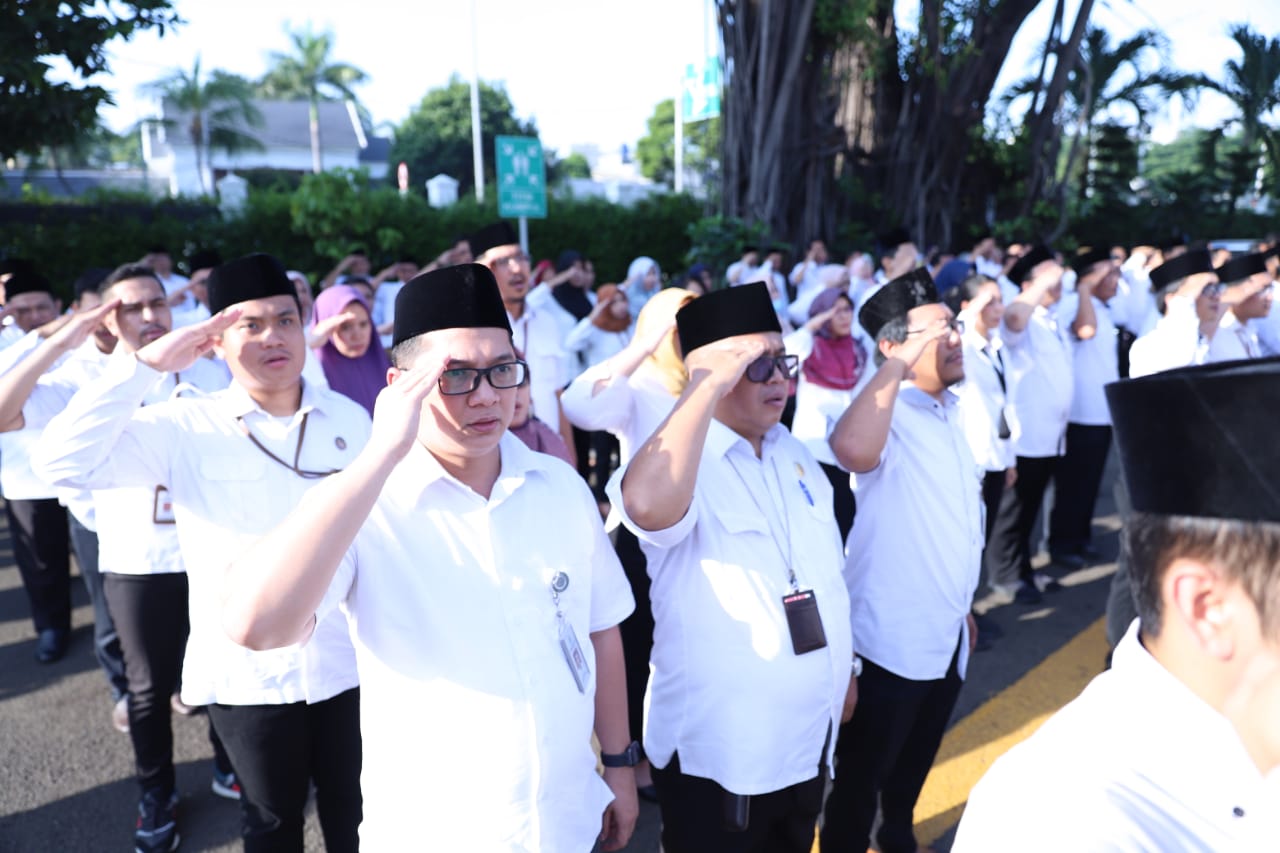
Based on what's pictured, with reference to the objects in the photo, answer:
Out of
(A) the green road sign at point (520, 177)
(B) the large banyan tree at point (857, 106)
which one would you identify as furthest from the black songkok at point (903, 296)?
(B) the large banyan tree at point (857, 106)

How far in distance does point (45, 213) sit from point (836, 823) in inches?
479

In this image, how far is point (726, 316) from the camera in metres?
2.47

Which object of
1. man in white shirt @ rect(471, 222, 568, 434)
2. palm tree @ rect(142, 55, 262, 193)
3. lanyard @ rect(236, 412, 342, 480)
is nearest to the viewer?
lanyard @ rect(236, 412, 342, 480)

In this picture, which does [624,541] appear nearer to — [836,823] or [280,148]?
[836,823]

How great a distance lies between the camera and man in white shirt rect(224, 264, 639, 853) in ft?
5.84

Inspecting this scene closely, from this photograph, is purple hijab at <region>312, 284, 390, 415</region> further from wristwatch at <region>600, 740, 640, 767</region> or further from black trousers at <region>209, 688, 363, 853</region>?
wristwatch at <region>600, 740, 640, 767</region>

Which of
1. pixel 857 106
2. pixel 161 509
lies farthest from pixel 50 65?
pixel 857 106

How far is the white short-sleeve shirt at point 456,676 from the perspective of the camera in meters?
1.78

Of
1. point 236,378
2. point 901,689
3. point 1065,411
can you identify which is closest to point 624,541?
point 901,689

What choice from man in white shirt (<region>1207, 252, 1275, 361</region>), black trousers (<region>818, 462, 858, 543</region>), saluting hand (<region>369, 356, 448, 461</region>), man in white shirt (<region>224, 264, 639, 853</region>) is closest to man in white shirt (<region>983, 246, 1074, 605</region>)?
man in white shirt (<region>1207, 252, 1275, 361</region>)

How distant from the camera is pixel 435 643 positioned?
1.79 m

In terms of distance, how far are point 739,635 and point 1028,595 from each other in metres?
3.88

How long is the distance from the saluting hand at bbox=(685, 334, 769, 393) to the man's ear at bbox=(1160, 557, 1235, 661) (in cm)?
123

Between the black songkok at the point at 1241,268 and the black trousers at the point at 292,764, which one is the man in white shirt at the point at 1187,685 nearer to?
the black trousers at the point at 292,764
